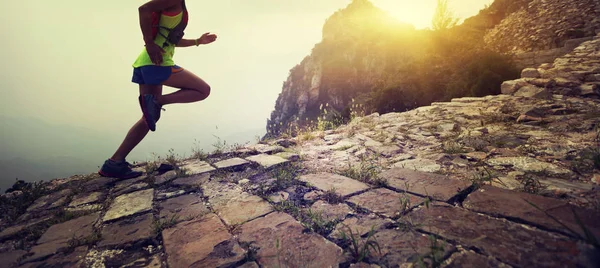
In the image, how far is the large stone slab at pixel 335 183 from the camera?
187 cm

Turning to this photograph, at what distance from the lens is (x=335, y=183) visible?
2.03 meters

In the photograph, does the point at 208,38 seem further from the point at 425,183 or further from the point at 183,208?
the point at 425,183

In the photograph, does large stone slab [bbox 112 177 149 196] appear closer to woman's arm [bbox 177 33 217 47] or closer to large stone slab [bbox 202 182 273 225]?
large stone slab [bbox 202 182 273 225]

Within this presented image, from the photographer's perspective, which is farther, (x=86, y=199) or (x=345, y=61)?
(x=345, y=61)

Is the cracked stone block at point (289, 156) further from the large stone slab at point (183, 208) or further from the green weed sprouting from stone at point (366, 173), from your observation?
the large stone slab at point (183, 208)

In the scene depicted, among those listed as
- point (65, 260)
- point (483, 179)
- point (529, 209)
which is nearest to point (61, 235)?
point (65, 260)

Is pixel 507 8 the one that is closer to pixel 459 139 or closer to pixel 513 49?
pixel 513 49

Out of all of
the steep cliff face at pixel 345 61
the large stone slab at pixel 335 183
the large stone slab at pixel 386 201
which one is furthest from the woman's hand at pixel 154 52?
the steep cliff face at pixel 345 61

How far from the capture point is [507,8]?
45.0 ft

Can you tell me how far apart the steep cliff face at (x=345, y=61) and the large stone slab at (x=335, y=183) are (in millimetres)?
27031

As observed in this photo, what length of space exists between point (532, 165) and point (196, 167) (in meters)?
3.17

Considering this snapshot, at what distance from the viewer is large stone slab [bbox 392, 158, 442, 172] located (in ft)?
7.14

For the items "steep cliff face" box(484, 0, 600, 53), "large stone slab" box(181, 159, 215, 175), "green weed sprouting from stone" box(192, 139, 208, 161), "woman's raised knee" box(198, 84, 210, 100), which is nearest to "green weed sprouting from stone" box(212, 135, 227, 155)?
"green weed sprouting from stone" box(192, 139, 208, 161)

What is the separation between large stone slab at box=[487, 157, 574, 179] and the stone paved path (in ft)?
0.05
